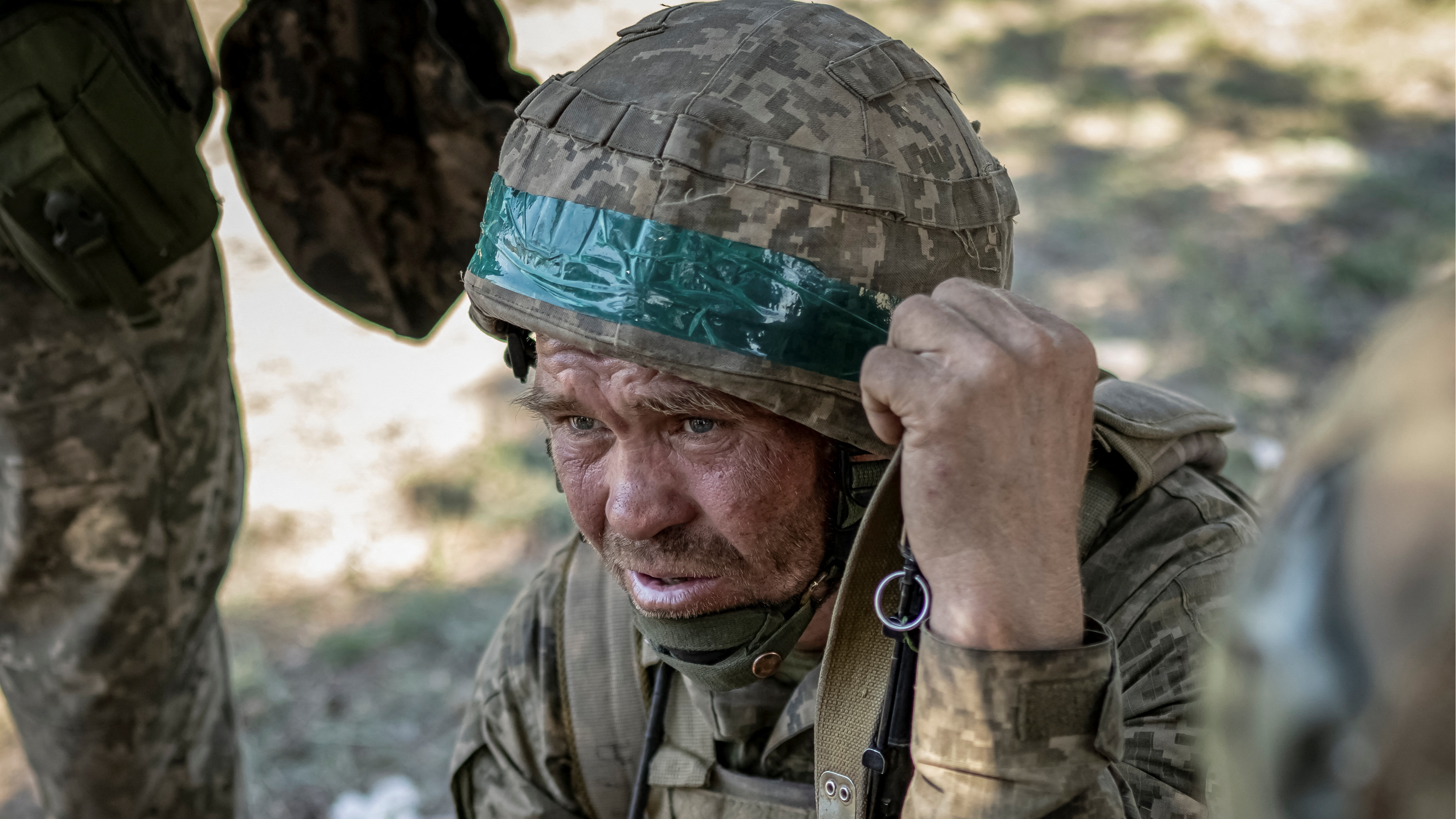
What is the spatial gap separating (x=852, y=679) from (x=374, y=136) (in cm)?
210

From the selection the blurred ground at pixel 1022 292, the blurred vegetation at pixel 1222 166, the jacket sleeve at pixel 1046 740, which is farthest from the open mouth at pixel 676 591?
the blurred vegetation at pixel 1222 166

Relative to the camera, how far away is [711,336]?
72.4 inches

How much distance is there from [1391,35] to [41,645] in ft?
28.8

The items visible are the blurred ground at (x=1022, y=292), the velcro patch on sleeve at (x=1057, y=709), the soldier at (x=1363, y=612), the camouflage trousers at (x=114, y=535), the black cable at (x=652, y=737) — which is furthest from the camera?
the blurred ground at (x=1022, y=292)

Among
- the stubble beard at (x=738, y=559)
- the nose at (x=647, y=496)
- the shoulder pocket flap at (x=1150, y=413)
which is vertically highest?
the shoulder pocket flap at (x=1150, y=413)

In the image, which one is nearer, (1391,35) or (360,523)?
(360,523)

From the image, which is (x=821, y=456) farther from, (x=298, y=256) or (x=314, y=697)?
(x=314, y=697)

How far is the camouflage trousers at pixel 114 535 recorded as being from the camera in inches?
111

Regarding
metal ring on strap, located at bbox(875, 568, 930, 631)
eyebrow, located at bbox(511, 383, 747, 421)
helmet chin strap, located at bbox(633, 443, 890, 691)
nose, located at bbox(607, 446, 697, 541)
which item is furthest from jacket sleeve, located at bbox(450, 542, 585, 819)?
metal ring on strap, located at bbox(875, 568, 930, 631)

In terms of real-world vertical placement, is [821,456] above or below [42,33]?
below

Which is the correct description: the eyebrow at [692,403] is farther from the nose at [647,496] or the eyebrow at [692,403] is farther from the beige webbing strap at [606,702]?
the beige webbing strap at [606,702]

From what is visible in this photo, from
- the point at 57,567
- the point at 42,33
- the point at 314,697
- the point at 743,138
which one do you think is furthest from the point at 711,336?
the point at 314,697

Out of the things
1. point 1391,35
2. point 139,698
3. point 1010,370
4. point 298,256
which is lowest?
point 139,698

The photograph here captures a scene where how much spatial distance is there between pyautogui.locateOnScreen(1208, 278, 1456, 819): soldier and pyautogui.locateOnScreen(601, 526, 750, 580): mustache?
4.83 feet
